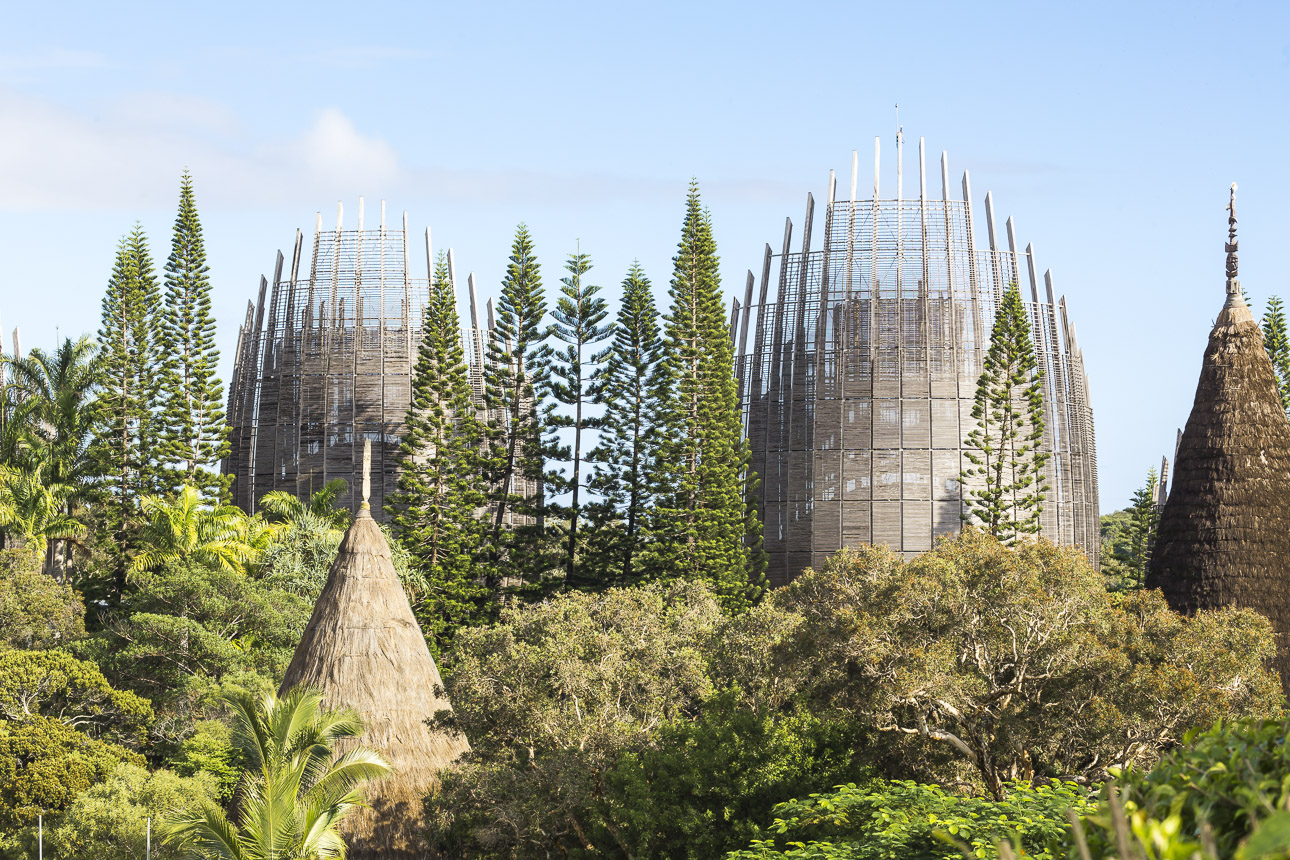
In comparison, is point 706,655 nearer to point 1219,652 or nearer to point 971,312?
point 1219,652

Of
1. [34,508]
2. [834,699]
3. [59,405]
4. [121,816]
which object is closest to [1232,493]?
[834,699]

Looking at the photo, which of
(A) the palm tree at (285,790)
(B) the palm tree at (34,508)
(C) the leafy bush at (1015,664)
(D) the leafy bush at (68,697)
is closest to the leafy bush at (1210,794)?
(C) the leafy bush at (1015,664)

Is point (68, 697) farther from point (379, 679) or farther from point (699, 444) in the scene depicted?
point (699, 444)

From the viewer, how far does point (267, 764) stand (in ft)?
43.0

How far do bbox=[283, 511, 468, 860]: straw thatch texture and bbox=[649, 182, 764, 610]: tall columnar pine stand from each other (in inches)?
456

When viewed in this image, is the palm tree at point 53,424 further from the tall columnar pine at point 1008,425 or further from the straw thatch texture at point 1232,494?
the straw thatch texture at point 1232,494

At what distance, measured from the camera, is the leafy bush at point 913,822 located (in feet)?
30.8

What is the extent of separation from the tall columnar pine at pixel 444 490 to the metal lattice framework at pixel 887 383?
8.08 metres

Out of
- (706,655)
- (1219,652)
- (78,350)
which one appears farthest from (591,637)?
(78,350)

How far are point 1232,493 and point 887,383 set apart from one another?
14295 millimetres

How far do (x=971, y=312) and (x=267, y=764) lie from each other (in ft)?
78.2

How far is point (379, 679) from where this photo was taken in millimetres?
17109

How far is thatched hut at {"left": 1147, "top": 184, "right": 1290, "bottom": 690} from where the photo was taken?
18328 millimetres

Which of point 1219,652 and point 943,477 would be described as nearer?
point 1219,652
